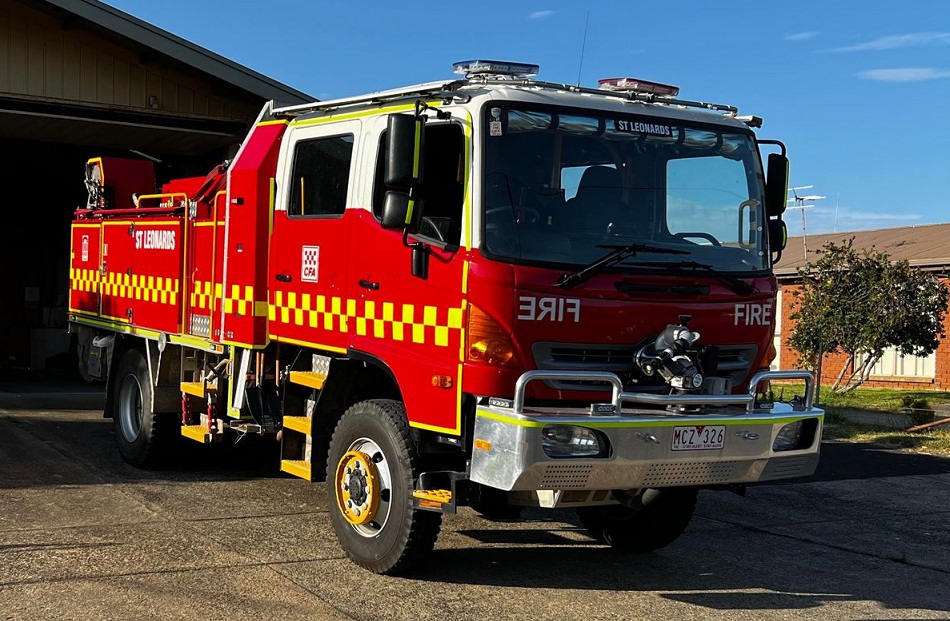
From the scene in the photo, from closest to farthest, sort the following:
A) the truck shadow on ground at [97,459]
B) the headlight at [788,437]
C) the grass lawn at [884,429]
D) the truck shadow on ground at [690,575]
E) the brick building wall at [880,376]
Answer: the headlight at [788,437]
the truck shadow on ground at [690,575]
the truck shadow on ground at [97,459]
the grass lawn at [884,429]
the brick building wall at [880,376]

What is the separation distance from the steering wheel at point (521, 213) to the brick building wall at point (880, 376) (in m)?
16.3

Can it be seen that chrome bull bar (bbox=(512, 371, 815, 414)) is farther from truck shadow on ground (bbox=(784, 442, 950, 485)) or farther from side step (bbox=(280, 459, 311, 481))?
truck shadow on ground (bbox=(784, 442, 950, 485))

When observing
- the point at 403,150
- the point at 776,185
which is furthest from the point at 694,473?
the point at 403,150

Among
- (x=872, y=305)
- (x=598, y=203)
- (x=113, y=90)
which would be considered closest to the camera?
(x=598, y=203)

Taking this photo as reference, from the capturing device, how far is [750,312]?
6.18 meters

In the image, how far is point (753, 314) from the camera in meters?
6.20

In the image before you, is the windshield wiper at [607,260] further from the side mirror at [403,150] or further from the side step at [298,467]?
the side step at [298,467]

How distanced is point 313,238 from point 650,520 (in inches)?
109

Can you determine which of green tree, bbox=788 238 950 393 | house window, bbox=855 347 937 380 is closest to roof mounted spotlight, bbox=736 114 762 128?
green tree, bbox=788 238 950 393

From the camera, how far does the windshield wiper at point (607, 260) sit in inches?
217

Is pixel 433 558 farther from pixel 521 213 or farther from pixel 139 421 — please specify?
pixel 139 421

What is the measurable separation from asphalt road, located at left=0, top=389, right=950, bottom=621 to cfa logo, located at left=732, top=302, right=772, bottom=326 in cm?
151

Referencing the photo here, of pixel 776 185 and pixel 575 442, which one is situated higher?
pixel 776 185

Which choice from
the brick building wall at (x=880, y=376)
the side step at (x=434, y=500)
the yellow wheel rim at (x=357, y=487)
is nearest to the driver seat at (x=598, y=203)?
the side step at (x=434, y=500)
